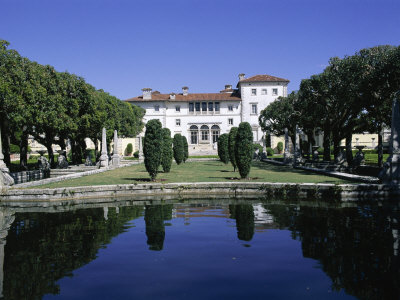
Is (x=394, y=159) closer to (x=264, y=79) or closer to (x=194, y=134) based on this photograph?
(x=264, y=79)

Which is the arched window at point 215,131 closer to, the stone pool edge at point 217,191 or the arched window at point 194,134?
the arched window at point 194,134

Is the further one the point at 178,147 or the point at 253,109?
the point at 253,109

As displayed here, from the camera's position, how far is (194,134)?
58.5 meters

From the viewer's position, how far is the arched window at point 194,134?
58312mm

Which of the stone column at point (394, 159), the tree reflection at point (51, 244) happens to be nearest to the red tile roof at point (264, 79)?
the stone column at point (394, 159)

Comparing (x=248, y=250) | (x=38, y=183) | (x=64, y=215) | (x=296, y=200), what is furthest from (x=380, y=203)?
(x=38, y=183)

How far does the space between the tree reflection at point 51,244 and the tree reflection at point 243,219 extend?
2.50 meters

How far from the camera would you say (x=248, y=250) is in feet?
19.0

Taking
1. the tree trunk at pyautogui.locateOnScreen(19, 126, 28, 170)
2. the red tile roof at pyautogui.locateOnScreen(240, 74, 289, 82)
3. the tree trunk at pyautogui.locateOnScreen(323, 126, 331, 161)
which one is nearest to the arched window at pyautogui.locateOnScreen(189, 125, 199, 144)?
the red tile roof at pyautogui.locateOnScreen(240, 74, 289, 82)

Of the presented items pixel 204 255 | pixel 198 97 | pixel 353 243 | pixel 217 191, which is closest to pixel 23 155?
pixel 217 191

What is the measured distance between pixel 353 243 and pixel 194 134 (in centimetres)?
5274

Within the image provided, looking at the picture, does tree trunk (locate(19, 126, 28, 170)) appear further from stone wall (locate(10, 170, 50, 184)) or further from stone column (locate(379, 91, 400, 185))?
stone column (locate(379, 91, 400, 185))

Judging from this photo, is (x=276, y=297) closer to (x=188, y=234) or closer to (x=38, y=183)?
(x=188, y=234)

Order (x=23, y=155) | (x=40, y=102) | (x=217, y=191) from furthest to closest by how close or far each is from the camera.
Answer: (x=23, y=155)
(x=40, y=102)
(x=217, y=191)
